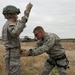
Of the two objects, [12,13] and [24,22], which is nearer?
[24,22]

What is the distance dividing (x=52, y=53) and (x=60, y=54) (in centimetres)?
19

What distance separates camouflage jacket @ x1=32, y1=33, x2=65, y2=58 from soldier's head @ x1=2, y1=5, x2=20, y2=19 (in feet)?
3.00

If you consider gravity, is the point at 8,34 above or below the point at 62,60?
above

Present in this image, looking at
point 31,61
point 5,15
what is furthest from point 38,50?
point 31,61

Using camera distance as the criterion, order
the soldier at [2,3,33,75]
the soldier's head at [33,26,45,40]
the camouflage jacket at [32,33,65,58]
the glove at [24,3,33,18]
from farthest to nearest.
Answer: the soldier's head at [33,26,45,40], the camouflage jacket at [32,33,65,58], the soldier at [2,3,33,75], the glove at [24,3,33,18]

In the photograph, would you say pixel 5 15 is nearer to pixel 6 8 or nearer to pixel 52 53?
pixel 6 8

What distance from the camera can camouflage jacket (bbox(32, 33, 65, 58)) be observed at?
7.72 metres

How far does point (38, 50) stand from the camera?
303 inches

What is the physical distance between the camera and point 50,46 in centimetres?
791

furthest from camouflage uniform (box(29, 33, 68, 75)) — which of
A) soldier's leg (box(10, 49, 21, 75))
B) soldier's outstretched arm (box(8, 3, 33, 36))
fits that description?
soldier's outstretched arm (box(8, 3, 33, 36))

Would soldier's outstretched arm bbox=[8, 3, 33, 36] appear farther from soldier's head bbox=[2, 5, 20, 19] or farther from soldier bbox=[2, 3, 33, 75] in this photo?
soldier's head bbox=[2, 5, 20, 19]

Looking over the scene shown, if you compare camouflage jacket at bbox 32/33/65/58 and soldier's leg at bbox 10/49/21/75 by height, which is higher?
camouflage jacket at bbox 32/33/65/58

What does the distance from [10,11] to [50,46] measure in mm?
1297

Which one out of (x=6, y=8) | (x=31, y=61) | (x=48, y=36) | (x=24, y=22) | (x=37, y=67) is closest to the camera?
(x=24, y=22)
